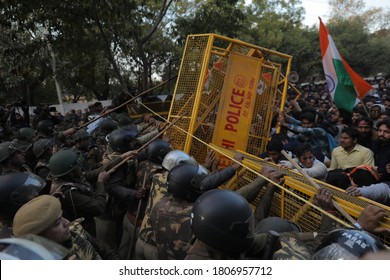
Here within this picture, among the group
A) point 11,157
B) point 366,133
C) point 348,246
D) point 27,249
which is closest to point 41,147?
point 11,157

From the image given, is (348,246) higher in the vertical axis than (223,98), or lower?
lower

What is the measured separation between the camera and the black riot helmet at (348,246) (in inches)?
67.5

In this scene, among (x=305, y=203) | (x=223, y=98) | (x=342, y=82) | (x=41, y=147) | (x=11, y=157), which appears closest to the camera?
(x=305, y=203)

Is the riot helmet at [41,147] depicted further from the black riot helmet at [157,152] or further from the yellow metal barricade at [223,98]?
the yellow metal barricade at [223,98]

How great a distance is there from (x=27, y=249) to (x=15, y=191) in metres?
0.98

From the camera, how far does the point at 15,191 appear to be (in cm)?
248

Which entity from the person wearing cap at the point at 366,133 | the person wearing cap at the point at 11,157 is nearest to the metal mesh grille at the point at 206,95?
the person wearing cap at the point at 366,133

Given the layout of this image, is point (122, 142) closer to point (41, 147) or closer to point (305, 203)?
point (41, 147)

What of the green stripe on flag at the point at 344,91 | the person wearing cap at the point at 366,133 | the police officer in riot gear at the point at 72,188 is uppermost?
the green stripe on flag at the point at 344,91

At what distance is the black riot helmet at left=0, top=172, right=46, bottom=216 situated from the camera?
8.04ft

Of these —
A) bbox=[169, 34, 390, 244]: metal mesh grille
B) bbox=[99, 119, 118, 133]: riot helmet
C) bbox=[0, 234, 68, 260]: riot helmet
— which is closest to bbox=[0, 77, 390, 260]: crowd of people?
bbox=[0, 234, 68, 260]: riot helmet

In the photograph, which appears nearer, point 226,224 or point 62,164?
point 226,224

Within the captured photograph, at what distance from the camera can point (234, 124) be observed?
563 cm
